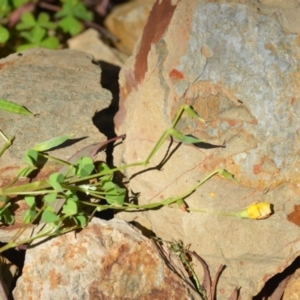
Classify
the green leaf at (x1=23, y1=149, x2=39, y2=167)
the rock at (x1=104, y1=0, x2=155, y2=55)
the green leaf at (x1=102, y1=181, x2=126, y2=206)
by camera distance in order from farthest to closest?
the rock at (x1=104, y1=0, x2=155, y2=55)
the green leaf at (x1=102, y1=181, x2=126, y2=206)
the green leaf at (x1=23, y1=149, x2=39, y2=167)

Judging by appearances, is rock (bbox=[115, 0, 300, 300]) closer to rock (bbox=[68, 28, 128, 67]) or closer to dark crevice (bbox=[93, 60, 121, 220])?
dark crevice (bbox=[93, 60, 121, 220])

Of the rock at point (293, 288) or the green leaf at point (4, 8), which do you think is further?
the green leaf at point (4, 8)

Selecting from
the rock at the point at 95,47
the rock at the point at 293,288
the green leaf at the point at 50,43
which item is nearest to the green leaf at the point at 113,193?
the rock at the point at 293,288

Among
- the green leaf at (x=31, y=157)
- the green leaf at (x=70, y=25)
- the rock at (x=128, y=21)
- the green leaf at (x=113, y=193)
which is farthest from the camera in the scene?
the rock at (x=128, y=21)

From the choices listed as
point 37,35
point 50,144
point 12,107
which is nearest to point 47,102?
point 12,107

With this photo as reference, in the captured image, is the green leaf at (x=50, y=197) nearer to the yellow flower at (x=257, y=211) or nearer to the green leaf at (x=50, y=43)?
the yellow flower at (x=257, y=211)

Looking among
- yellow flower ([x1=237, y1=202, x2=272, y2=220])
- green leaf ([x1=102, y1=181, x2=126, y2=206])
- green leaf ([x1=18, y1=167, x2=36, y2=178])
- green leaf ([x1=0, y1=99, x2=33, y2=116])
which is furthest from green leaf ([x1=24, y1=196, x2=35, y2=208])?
yellow flower ([x1=237, y1=202, x2=272, y2=220])

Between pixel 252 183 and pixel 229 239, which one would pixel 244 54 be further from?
pixel 229 239
